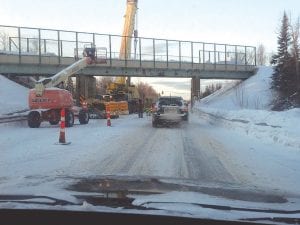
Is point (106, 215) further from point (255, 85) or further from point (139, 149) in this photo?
point (255, 85)

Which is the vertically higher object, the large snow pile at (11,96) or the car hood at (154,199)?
the large snow pile at (11,96)

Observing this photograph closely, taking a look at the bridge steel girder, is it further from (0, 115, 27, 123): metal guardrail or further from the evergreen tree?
(0, 115, 27, 123): metal guardrail

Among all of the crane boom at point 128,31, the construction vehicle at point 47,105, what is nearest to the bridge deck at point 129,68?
the crane boom at point 128,31

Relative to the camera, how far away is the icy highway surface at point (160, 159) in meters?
11.0

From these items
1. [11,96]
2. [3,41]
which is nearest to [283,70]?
[11,96]

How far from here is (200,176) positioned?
1078 centimetres

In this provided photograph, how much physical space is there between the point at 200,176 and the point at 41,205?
6.90 metres

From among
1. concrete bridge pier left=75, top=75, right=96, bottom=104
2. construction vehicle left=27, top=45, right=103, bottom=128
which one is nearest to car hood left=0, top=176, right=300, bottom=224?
construction vehicle left=27, top=45, right=103, bottom=128

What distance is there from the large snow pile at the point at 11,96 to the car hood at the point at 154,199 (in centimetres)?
4105

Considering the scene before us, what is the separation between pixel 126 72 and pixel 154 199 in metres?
55.1

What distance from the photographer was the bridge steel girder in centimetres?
5078

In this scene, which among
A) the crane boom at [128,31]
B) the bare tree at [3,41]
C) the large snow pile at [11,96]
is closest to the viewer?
the large snow pile at [11,96]

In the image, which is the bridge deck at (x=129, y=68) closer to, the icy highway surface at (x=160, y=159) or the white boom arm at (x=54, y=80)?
the white boom arm at (x=54, y=80)

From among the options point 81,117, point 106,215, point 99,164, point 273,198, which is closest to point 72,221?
point 106,215
